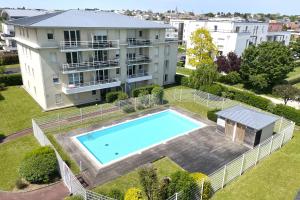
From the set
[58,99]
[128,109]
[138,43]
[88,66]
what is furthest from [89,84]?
[138,43]

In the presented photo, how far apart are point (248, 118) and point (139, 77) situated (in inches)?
804

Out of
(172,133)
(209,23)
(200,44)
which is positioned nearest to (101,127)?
(172,133)

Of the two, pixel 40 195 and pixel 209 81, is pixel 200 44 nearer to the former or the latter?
pixel 209 81

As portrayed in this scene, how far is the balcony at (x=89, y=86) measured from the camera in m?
31.4

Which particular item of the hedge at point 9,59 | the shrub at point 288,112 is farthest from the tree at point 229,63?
the hedge at point 9,59

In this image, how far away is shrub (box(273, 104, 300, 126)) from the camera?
29297 mm

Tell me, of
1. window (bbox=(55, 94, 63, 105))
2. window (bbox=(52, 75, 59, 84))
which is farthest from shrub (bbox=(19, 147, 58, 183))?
window (bbox=(52, 75, 59, 84))

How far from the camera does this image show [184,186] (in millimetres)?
14742

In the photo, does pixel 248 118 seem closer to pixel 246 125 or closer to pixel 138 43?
pixel 246 125

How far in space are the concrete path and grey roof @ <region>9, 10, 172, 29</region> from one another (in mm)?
19434

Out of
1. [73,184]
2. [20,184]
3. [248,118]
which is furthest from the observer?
[248,118]

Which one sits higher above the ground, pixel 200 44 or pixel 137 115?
pixel 200 44

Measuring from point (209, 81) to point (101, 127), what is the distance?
19.8 m

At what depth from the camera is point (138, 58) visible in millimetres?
39500
